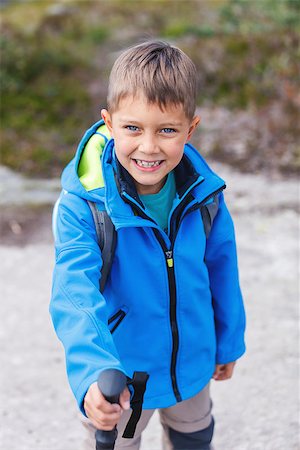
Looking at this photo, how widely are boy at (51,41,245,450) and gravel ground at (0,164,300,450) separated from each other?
113cm

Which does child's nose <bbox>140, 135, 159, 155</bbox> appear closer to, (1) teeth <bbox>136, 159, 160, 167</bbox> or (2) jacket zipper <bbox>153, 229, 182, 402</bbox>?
(1) teeth <bbox>136, 159, 160, 167</bbox>

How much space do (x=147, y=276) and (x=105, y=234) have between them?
0.75 feet

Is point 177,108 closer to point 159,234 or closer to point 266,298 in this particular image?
point 159,234

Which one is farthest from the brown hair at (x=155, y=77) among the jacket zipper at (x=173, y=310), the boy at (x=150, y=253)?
the jacket zipper at (x=173, y=310)

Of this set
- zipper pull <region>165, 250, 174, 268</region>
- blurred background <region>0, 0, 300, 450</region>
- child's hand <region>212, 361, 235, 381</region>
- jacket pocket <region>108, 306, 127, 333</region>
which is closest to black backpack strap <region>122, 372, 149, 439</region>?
jacket pocket <region>108, 306, 127, 333</region>

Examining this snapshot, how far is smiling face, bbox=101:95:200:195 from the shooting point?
220 cm

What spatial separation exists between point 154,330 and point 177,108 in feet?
2.59

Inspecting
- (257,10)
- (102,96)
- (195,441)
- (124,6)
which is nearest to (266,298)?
(195,441)

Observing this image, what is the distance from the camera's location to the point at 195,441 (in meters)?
2.89

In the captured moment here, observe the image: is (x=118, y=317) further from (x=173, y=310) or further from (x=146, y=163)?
(x=146, y=163)

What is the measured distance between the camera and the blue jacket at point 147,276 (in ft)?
7.04

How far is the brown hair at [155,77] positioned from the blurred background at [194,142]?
37cm

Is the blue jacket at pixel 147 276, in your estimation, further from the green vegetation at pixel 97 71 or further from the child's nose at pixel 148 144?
the green vegetation at pixel 97 71

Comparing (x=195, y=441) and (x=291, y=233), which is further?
(x=291, y=233)
